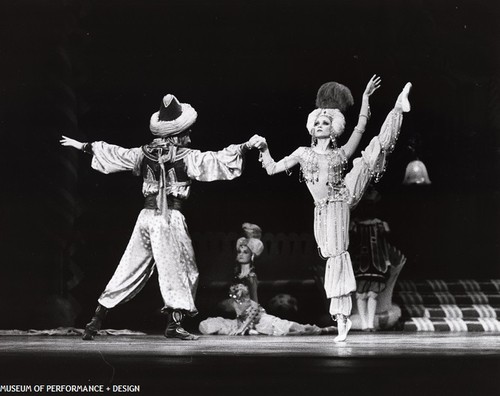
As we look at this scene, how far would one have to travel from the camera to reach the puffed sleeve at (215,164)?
22.4 ft

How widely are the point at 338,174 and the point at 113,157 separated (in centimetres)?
150

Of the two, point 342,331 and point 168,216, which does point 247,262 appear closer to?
point 168,216

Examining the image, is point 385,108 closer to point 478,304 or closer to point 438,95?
point 438,95

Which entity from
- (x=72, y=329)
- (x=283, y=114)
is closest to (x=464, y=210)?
(x=283, y=114)

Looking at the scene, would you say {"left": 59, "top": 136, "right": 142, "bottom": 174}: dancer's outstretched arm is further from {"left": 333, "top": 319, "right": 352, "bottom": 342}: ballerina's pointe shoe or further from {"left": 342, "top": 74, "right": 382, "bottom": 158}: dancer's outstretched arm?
{"left": 333, "top": 319, "right": 352, "bottom": 342}: ballerina's pointe shoe

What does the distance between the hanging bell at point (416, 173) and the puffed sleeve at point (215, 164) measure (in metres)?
1.87

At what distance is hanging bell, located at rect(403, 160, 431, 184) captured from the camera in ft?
26.7

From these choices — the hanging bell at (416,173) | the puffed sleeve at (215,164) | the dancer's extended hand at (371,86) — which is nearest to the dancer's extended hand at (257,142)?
the puffed sleeve at (215,164)

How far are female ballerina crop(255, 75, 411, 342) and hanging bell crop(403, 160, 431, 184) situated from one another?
1396 millimetres

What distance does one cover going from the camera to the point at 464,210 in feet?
26.8

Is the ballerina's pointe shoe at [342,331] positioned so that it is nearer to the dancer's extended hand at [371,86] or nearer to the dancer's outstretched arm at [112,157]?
the dancer's extended hand at [371,86]
